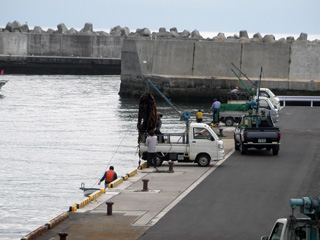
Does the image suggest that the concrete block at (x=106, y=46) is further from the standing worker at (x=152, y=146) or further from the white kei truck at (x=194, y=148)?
the standing worker at (x=152, y=146)

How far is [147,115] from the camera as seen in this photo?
29.4 metres

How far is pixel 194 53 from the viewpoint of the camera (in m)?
73.3

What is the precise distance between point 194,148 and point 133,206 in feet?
24.2

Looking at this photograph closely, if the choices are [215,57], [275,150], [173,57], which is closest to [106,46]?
[173,57]

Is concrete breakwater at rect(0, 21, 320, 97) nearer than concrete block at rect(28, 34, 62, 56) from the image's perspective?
Yes

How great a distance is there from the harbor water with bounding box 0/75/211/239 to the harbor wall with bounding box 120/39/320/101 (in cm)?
226

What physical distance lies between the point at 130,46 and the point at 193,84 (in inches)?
440

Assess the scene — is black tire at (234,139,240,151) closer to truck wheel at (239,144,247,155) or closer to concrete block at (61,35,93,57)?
truck wheel at (239,144,247,155)

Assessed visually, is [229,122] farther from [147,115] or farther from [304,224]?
[304,224]

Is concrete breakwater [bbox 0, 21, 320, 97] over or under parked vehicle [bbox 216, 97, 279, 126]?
over

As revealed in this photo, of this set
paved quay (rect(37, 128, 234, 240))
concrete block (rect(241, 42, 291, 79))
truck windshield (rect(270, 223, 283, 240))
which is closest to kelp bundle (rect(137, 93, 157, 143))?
paved quay (rect(37, 128, 234, 240))

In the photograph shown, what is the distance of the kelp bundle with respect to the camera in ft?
95.6

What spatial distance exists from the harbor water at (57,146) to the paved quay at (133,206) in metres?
2.43

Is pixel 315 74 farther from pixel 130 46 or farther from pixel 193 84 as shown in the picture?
pixel 130 46
